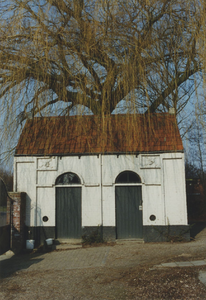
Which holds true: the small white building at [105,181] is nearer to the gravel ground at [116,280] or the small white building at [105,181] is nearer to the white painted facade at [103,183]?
the white painted facade at [103,183]

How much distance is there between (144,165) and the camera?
10.8 m

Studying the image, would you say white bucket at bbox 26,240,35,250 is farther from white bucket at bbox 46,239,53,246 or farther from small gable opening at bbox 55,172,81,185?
small gable opening at bbox 55,172,81,185

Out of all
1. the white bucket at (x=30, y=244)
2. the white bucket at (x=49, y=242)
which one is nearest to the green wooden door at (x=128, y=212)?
the white bucket at (x=49, y=242)

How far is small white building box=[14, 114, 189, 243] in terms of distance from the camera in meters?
10.6

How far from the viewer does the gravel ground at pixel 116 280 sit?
211 inches

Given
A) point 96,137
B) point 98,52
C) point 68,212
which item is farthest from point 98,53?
point 68,212

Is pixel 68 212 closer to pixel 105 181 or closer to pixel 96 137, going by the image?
pixel 105 181

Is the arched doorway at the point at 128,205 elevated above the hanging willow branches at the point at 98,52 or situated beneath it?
situated beneath

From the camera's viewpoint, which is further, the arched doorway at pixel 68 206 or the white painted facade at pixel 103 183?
the arched doorway at pixel 68 206

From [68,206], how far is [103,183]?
1.50 m

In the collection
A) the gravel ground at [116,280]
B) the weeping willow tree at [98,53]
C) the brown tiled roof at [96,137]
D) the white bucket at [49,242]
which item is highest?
the weeping willow tree at [98,53]

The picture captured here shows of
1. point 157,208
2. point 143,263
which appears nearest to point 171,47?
point 157,208

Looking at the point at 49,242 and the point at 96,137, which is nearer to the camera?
the point at 49,242

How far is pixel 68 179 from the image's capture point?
1102 centimetres
